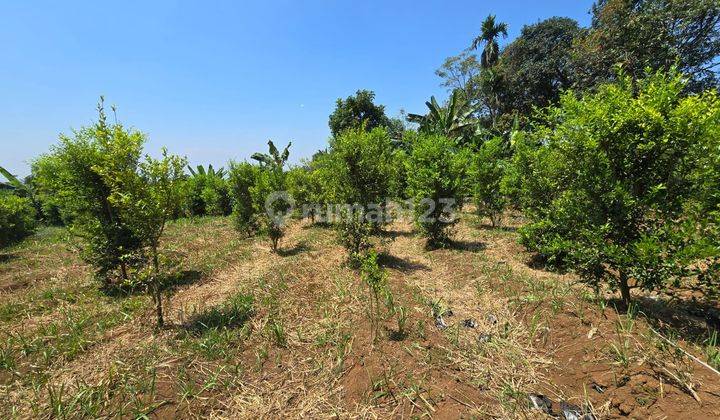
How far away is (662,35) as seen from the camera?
1725 centimetres

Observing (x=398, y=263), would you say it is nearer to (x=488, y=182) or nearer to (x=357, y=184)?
(x=357, y=184)

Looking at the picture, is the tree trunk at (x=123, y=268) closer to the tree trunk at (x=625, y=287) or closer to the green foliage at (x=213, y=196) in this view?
the tree trunk at (x=625, y=287)

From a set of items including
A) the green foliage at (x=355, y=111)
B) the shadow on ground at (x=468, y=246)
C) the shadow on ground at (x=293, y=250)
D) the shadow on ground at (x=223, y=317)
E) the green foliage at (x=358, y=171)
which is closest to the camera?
the shadow on ground at (x=223, y=317)

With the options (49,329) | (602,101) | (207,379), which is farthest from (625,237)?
(49,329)

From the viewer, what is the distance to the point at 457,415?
369 cm

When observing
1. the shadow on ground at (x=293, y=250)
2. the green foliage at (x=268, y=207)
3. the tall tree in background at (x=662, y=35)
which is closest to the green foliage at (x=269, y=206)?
the green foliage at (x=268, y=207)

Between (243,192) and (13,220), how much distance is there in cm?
1360

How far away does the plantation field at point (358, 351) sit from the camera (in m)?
3.91

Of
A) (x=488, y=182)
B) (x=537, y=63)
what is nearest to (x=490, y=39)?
(x=537, y=63)

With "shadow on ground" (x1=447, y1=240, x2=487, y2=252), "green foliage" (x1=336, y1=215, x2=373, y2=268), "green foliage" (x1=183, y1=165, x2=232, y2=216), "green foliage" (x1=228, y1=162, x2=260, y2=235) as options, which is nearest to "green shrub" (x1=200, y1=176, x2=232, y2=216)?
"green foliage" (x1=183, y1=165, x2=232, y2=216)

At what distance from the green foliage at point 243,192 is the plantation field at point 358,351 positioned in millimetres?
5923

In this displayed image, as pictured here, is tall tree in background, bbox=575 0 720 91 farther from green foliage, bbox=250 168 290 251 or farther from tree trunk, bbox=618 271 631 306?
Answer: green foliage, bbox=250 168 290 251

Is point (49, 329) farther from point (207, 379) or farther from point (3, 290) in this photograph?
point (3, 290)

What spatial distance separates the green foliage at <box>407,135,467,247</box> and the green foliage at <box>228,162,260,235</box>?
7.24 meters
